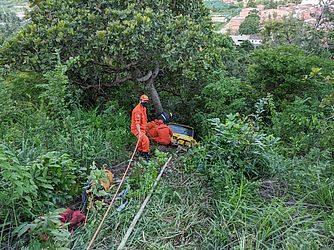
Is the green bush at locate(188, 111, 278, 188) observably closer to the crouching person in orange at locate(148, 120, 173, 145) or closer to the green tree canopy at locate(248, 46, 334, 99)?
the crouching person in orange at locate(148, 120, 173, 145)

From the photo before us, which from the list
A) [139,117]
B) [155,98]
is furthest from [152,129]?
[155,98]

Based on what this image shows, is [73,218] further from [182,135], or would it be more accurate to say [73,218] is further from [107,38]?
[182,135]

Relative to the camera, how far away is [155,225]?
361cm

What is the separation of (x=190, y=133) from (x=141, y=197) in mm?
3487

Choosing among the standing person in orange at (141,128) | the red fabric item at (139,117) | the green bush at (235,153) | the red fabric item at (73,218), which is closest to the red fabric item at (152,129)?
the standing person in orange at (141,128)

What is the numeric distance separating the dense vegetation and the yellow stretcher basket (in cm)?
57

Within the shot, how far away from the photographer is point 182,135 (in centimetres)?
711

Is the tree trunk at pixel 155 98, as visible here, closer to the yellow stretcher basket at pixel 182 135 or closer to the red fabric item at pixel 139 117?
the yellow stretcher basket at pixel 182 135

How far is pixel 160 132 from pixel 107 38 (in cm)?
208

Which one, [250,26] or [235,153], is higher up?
[235,153]

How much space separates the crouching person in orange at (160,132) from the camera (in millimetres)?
6617

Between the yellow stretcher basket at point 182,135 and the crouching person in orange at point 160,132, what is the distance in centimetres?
19

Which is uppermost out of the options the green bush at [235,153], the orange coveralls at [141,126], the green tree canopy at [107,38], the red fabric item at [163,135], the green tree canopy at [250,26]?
the green tree canopy at [107,38]

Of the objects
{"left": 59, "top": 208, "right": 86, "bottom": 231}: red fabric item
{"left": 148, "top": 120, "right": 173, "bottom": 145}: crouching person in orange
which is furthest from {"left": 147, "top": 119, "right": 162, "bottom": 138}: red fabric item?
{"left": 59, "top": 208, "right": 86, "bottom": 231}: red fabric item
